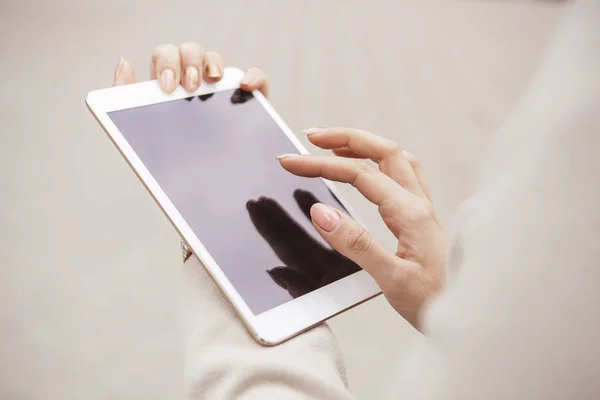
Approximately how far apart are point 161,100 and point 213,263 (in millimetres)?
209

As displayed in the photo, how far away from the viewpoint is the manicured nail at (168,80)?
54 cm

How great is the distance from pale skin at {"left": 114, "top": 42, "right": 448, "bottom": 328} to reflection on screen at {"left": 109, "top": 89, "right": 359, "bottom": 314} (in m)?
0.04

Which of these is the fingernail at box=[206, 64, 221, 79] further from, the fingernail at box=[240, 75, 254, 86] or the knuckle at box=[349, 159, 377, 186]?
the knuckle at box=[349, 159, 377, 186]

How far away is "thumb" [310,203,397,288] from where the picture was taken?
43 centimetres

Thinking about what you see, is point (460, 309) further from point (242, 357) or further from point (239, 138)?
point (239, 138)

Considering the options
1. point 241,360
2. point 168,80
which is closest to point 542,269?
point 241,360

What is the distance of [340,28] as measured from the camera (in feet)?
6.30

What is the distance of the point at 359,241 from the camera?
0.43 m

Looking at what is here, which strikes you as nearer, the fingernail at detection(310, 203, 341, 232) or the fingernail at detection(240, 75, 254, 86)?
the fingernail at detection(310, 203, 341, 232)

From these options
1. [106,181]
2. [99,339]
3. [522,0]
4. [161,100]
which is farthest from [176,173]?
[522,0]

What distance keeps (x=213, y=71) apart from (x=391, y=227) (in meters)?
0.28

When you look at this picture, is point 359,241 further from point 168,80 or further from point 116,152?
point 116,152

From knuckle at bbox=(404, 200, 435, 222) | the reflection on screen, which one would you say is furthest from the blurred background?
the reflection on screen

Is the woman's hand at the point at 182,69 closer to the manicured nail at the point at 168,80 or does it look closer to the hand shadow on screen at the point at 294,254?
the manicured nail at the point at 168,80
